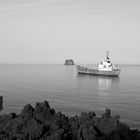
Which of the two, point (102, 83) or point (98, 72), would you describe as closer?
point (102, 83)

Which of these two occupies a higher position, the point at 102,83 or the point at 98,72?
the point at 98,72

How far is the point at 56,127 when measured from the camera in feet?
45.3

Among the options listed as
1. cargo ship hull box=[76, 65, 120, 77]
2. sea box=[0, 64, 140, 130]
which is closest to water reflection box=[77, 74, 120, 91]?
sea box=[0, 64, 140, 130]

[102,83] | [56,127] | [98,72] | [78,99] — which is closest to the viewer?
[56,127]

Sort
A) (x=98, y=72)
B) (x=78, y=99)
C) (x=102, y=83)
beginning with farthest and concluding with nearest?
1. (x=98, y=72)
2. (x=102, y=83)
3. (x=78, y=99)

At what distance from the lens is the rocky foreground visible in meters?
13.1

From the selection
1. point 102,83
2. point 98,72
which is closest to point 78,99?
point 102,83

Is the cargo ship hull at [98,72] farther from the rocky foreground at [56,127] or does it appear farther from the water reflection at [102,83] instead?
the rocky foreground at [56,127]

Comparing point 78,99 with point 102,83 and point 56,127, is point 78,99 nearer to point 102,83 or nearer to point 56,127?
point 56,127

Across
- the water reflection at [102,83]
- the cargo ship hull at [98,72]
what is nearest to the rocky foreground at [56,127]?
the water reflection at [102,83]

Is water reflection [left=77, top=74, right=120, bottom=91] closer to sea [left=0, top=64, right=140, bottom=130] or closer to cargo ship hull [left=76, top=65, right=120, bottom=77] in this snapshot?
sea [left=0, top=64, right=140, bottom=130]

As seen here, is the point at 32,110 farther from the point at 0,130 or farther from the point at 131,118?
the point at 131,118

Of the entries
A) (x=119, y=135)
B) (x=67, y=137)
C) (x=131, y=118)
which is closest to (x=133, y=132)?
(x=119, y=135)

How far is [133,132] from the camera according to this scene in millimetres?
15883
